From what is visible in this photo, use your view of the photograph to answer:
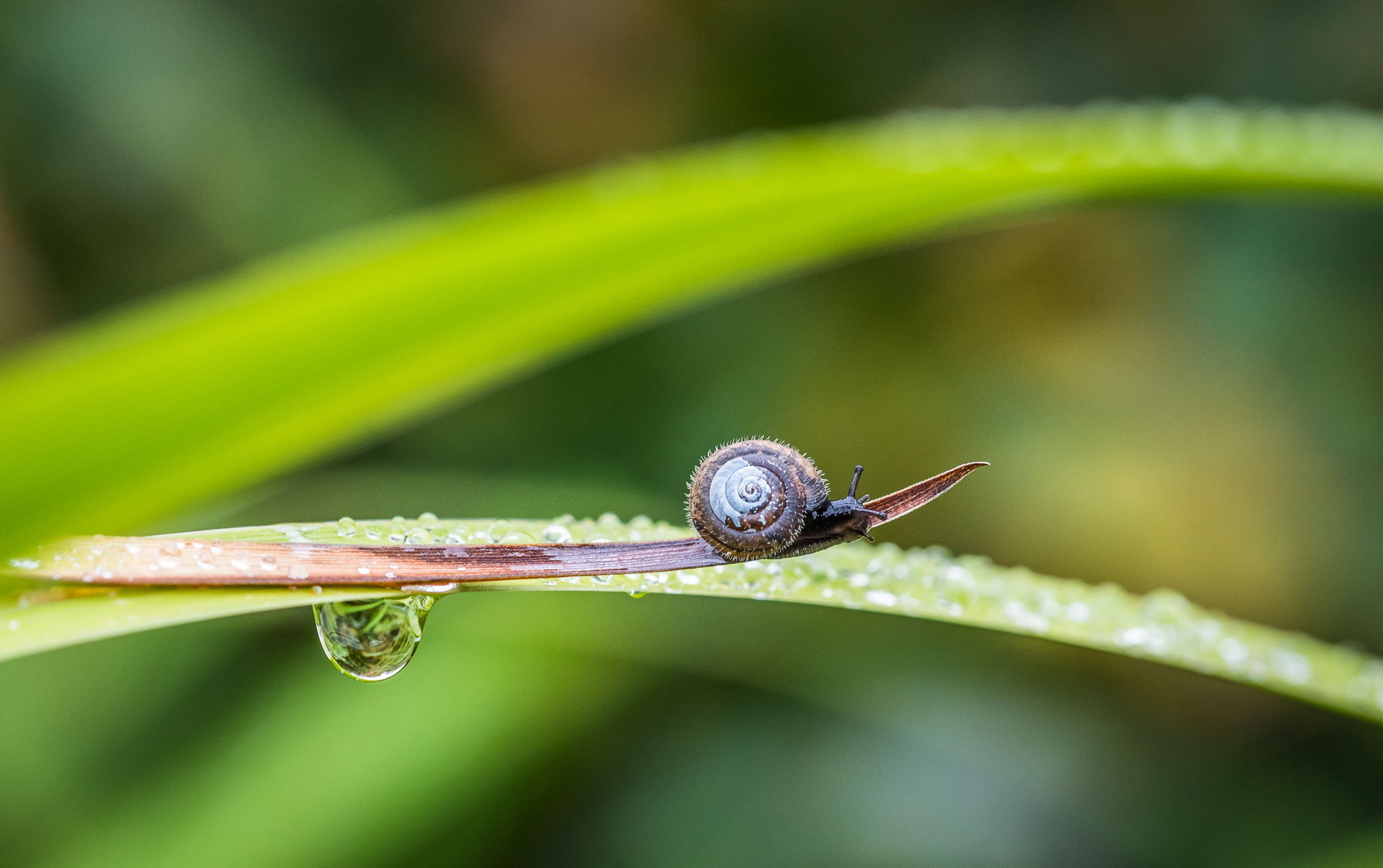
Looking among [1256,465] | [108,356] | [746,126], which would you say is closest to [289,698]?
[108,356]

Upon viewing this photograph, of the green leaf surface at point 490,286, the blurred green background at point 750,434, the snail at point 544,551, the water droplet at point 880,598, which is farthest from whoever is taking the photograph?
the blurred green background at point 750,434

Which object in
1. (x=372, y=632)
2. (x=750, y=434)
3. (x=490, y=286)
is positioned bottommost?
(x=372, y=632)

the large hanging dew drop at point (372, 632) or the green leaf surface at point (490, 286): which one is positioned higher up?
the green leaf surface at point (490, 286)

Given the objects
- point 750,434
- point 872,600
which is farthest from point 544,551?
point 750,434

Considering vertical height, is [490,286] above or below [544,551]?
above

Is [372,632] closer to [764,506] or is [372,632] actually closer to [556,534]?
[556,534]

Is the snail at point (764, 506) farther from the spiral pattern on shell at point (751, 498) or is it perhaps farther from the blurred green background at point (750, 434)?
the blurred green background at point (750, 434)

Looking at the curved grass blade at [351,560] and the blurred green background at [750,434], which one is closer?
the curved grass blade at [351,560]

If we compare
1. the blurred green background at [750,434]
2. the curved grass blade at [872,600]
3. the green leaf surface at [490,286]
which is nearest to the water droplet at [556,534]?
the curved grass blade at [872,600]

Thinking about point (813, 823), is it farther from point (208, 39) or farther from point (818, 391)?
point (208, 39)
